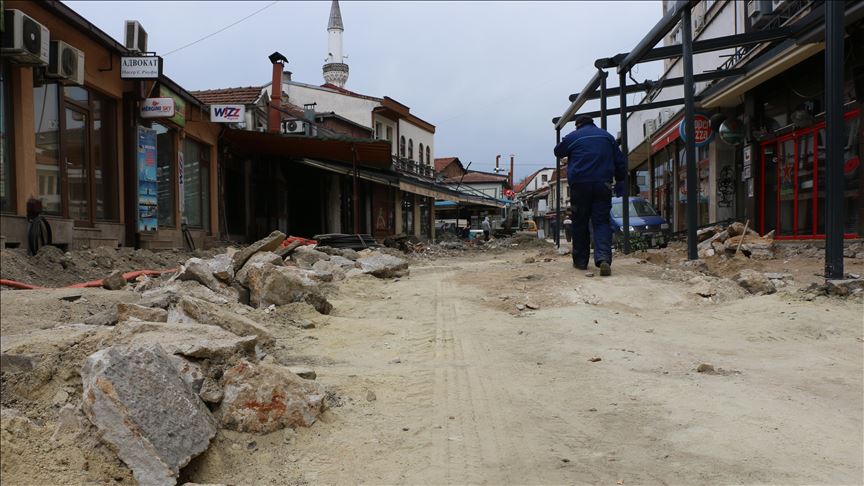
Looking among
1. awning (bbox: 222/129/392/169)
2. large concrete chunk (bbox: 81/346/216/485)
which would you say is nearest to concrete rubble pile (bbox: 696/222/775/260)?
awning (bbox: 222/129/392/169)

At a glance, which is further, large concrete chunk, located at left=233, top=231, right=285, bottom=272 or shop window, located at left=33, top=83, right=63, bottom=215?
shop window, located at left=33, top=83, right=63, bottom=215

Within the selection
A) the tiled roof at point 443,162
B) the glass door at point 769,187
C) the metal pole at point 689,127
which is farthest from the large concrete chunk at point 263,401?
the tiled roof at point 443,162

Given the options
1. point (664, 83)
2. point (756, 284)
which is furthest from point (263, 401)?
point (664, 83)

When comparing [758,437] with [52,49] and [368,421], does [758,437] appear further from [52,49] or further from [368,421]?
[52,49]

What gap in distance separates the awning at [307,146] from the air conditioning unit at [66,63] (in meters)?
6.51

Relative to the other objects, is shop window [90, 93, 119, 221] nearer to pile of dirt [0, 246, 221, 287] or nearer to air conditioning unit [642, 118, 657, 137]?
pile of dirt [0, 246, 221, 287]

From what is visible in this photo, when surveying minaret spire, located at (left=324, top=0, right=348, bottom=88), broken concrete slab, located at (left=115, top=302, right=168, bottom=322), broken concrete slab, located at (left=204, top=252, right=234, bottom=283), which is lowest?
broken concrete slab, located at (left=115, top=302, right=168, bottom=322)

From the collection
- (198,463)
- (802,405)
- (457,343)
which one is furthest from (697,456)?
(457,343)

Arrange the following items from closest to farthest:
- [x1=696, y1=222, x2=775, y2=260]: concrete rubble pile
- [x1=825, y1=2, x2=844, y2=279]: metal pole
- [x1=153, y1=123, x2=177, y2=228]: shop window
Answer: [x1=825, y1=2, x2=844, y2=279]: metal pole, [x1=696, y1=222, x2=775, y2=260]: concrete rubble pile, [x1=153, y1=123, x2=177, y2=228]: shop window

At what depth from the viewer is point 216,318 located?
3.94m

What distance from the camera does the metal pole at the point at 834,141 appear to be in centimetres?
593

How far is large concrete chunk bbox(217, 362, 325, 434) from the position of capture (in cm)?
287

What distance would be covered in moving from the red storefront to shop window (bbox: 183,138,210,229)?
514 inches

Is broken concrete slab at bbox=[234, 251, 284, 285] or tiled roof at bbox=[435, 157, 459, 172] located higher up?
tiled roof at bbox=[435, 157, 459, 172]
